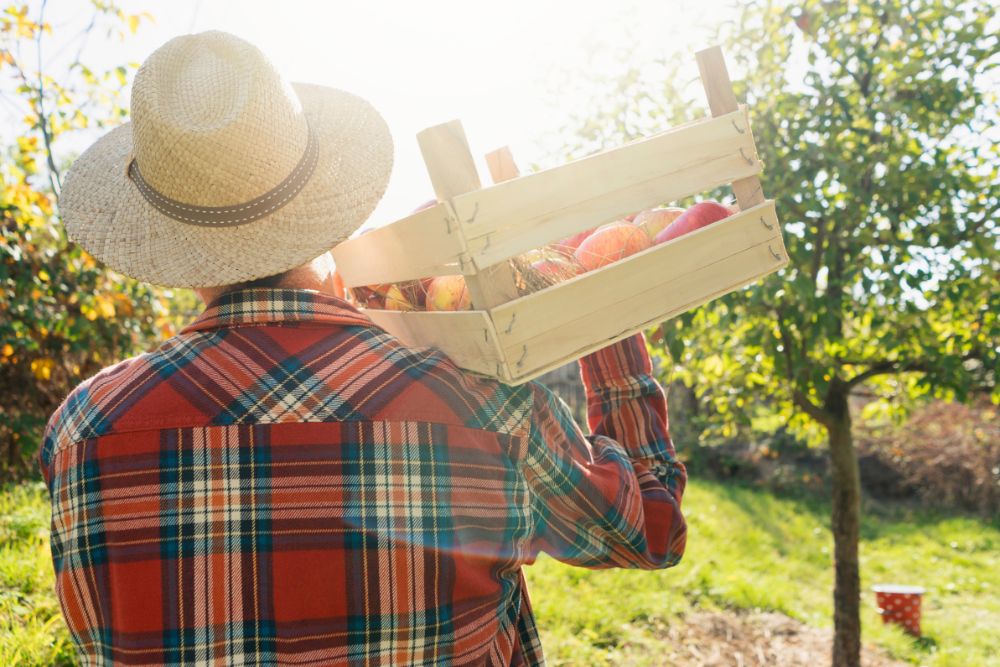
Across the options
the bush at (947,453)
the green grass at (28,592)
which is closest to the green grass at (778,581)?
the bush at (947,453)

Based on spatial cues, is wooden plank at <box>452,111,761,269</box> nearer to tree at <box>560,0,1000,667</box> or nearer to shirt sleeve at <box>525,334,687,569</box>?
shirt sleeve at <box>525,334,687,569</box>

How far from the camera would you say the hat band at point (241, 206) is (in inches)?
46.9

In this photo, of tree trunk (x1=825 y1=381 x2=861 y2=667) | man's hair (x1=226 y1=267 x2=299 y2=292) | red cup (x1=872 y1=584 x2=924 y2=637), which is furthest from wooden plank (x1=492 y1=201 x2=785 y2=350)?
red cup (x1=872 y1=584 x2=924 y2=637)

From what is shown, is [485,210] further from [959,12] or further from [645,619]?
[645,619]

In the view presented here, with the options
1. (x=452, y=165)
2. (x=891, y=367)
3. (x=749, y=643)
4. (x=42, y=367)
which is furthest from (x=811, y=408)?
(x=42, y=367)

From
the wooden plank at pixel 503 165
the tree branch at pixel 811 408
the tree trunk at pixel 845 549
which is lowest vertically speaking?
the tree trunk at pixel 845 549

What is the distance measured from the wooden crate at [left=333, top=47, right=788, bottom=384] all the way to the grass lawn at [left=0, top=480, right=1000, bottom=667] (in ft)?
6.92

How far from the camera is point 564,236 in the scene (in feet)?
3.92

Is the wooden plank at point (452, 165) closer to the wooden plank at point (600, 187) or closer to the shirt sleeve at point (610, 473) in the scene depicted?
the wooden plank at point (600, 187)

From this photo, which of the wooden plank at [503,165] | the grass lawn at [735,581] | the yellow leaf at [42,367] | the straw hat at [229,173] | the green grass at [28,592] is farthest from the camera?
the yellow leaf at [42,367]

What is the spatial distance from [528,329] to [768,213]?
56 centimetres

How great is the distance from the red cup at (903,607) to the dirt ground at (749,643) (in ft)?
1.30

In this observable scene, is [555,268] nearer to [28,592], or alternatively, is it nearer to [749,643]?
[28,592]

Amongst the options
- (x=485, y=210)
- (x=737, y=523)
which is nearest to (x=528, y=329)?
(x=485, y=210)
